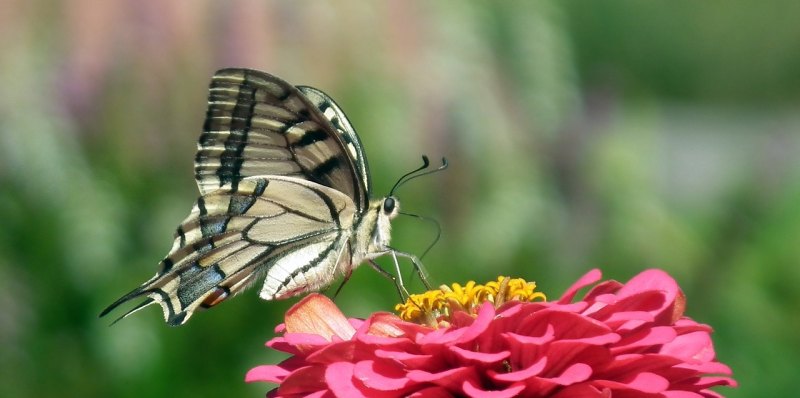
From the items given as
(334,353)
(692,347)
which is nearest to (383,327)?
(334,353)

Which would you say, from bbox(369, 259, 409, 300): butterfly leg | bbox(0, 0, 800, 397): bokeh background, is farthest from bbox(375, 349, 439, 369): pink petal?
bbox(0, 0, 800, 397): bokeh background

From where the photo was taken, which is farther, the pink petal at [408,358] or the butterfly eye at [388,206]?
the butterfly eye at [388,206]

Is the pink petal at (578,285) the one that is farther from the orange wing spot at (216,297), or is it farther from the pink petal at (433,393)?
the orange wing spot at (216,297)

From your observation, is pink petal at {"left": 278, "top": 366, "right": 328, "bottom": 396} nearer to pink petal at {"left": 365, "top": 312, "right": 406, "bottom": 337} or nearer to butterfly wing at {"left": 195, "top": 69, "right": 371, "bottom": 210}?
pink petal at {"left": 365, "top": 312, "right": 406, "bottom": 337}

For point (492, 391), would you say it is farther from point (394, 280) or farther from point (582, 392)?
point (394, 280)

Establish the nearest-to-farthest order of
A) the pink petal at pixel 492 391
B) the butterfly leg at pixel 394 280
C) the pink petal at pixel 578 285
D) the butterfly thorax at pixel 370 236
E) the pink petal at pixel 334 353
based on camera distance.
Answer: the pink petal at pixel 492 391
the pink petal at pixel 334 353
the pink petal at pixel 578 285
the butterfly leg at pixel 394 280
the butterfly thorax at pixel 370 236

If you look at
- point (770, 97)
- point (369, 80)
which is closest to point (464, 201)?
point (369, 80)

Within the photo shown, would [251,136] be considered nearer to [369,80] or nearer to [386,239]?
[386,239]

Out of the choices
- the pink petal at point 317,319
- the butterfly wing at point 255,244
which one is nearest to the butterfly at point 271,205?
the butterfly wing at point 255,244
